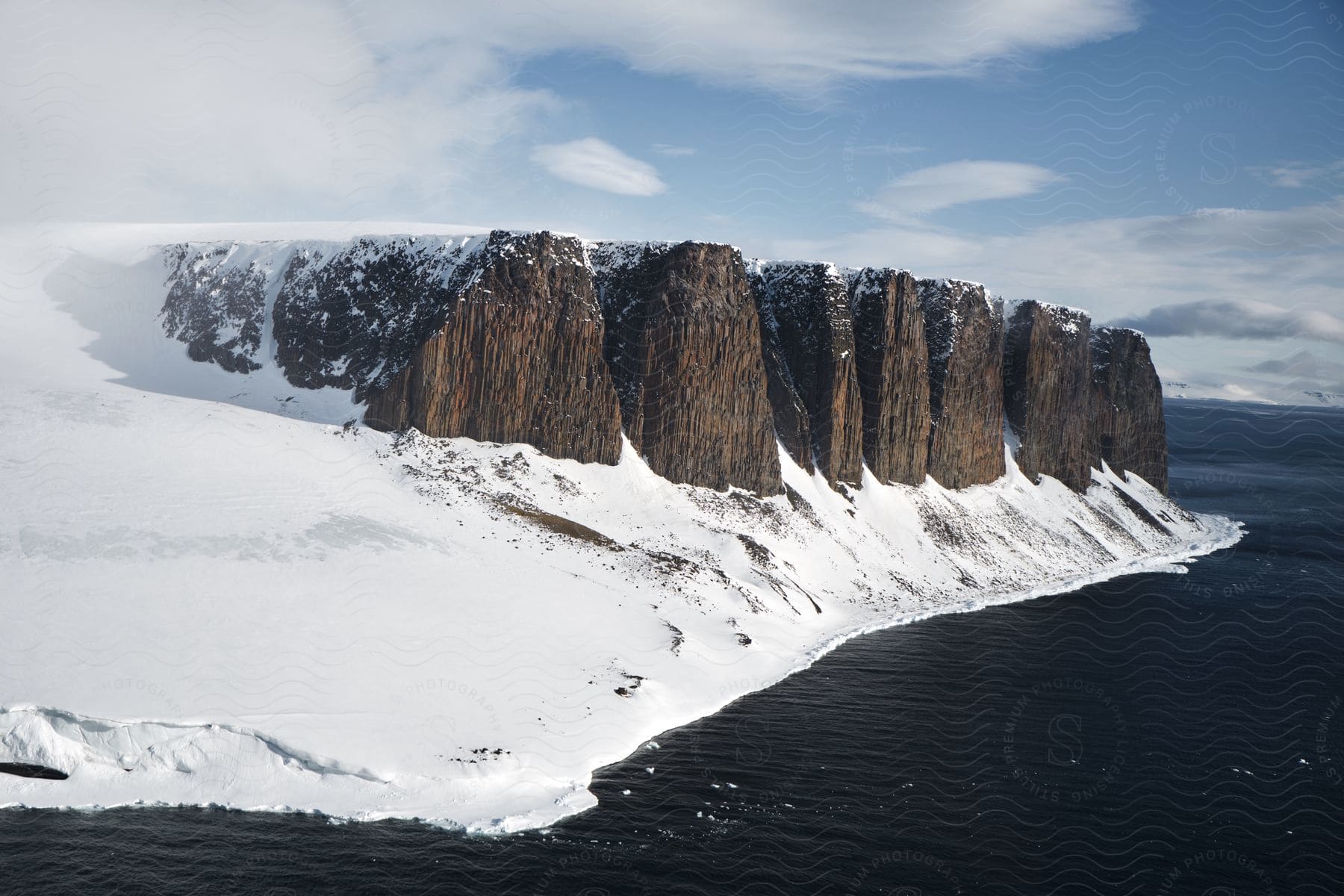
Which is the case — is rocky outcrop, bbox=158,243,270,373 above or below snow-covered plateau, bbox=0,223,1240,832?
above

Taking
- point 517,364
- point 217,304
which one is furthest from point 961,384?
point 217,304

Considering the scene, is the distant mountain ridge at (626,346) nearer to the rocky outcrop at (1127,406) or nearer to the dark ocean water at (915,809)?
the dark ocean water at (915,809)

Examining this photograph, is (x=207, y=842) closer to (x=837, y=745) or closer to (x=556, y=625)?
(x=556, y=625)

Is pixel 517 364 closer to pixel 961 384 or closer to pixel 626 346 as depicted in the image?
pixel 626 346

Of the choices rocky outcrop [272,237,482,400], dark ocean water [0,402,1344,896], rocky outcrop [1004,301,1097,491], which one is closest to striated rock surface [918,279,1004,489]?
rocky outcrop [1004,301,1097,491]

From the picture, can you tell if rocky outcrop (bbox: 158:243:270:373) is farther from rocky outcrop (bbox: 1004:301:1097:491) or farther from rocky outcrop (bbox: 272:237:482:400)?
rocky outcrop (bbox: 1004:301:1097:491)

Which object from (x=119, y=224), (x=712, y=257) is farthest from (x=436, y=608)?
(x=119, y=224)
